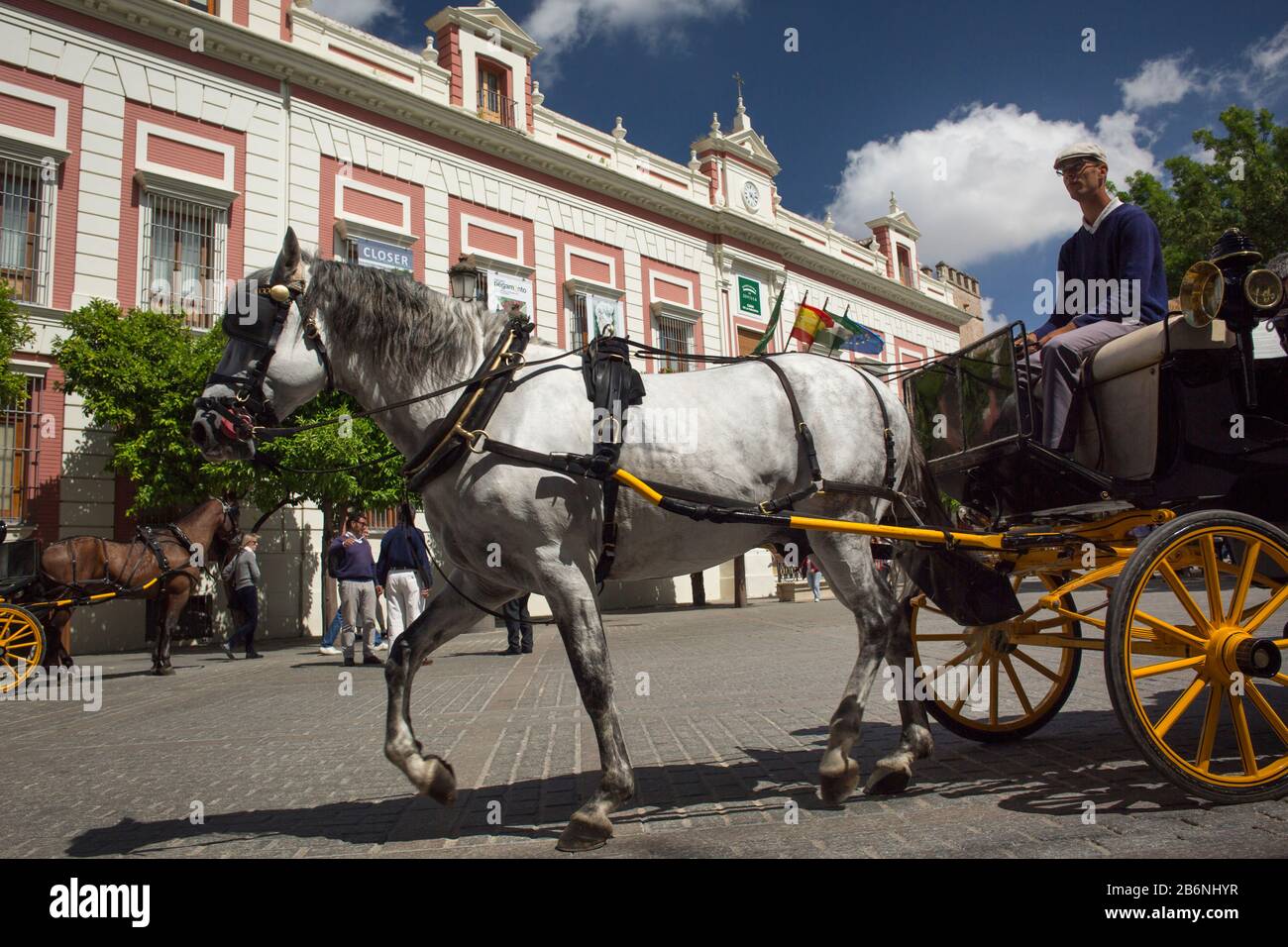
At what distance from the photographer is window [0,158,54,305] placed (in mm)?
15000

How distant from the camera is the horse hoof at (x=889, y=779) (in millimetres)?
3611

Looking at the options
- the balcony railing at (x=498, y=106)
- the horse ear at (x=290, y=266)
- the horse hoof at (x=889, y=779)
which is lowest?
the horse hoof at (x=889, y=779)

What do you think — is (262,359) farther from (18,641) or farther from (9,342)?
(9,342)

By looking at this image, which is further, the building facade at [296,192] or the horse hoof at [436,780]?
the building facade at [296,192]

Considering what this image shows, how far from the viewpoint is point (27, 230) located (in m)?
15.2

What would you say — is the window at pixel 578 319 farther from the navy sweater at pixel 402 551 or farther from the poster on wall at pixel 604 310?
the navy sweater at pixel 402 551

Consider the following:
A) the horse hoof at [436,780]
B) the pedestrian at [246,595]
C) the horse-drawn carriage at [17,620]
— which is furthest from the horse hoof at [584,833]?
the pedestrian at [246,595]

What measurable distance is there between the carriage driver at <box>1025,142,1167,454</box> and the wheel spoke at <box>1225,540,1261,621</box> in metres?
0.81

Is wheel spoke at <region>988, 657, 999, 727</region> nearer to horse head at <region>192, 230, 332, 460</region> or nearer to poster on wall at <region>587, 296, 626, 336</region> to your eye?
horse head at <region>192, 230, 332, 460</region>

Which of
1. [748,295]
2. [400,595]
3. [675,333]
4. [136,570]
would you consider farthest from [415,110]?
[400,595]

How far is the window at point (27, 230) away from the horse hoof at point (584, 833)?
16.4 m

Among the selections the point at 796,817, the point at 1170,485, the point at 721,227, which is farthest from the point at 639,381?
the point at 721,227

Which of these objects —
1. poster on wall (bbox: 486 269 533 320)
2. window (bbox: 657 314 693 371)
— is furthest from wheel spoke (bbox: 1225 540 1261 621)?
window (bbox: 657 314 693 371)

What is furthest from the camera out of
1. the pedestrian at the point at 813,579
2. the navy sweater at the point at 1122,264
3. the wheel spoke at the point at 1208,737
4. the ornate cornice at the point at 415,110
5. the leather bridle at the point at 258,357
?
the pedestrian at the point at 813,579
